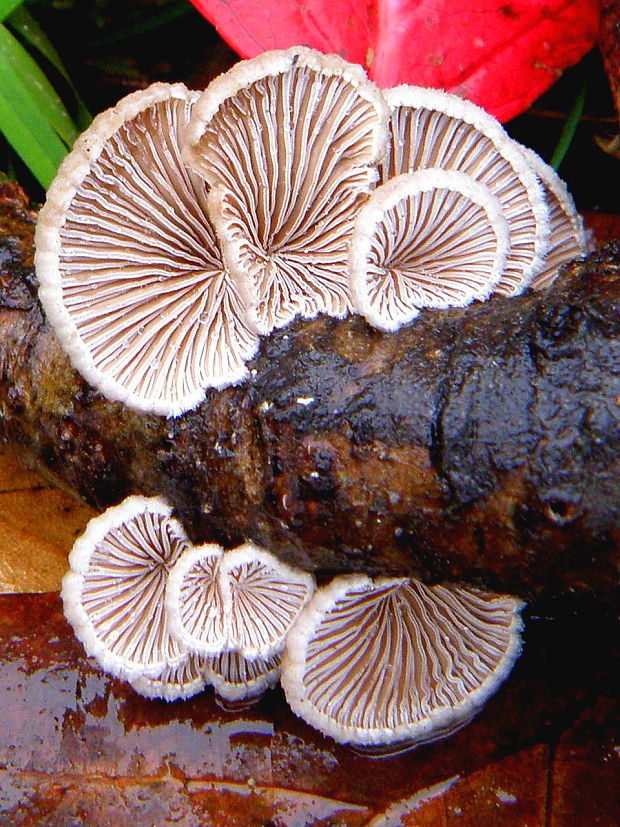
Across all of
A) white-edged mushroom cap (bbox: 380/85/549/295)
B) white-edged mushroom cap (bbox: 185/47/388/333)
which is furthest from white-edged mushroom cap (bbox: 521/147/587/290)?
white-edged mushroom cap (bbox: 185/47/388/333)

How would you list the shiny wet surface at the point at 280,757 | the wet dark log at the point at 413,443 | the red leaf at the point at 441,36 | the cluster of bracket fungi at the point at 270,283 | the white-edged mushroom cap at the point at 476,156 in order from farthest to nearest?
the red leaf at the point at 441,36 < the shiny wet surface at the point at 280,757 < the white-edged mushroom cap at the point at 476,156 < the cluster of bracket fungi at the point at 270,283 < the wet dark log at the point at 413,443

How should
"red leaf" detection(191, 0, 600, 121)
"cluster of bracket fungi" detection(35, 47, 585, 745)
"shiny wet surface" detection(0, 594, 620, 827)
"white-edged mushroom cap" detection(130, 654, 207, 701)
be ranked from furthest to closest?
"red leaf" detection(191, 0, 600, 121), "white-edged mushroom cap" detection(130, 654, 207, 701), "shiny wet surface" detection(0, 594, 620, 827), "cluster of bracket fungi" detection(35, 47, 585, 745)

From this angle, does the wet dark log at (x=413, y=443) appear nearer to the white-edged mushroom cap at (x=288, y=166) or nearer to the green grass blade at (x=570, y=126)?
the white-edged mushroom cap at (x=288, y=166)

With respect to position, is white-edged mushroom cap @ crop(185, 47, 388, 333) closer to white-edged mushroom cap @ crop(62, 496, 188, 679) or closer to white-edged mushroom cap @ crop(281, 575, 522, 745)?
white-edged mushroom cap @ crop(62, 496, 188, 679)

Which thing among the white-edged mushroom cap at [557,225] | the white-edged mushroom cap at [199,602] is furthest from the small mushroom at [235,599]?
the white-edged mushroom cap at [557,225]

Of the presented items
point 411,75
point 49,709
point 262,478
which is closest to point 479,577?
point 262,478
